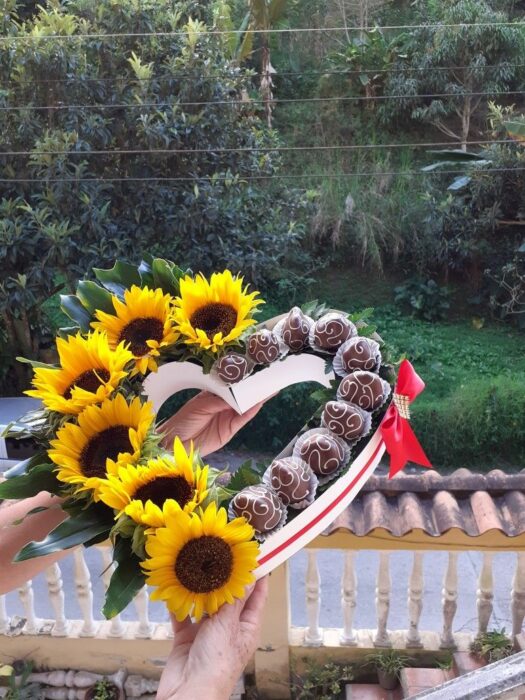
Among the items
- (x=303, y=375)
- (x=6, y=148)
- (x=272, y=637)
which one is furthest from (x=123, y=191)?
(x=303, y=375)

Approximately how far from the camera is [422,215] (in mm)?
7039

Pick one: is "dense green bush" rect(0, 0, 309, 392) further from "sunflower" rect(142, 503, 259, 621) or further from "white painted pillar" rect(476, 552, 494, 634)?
"sunflower" rect(142, 503, 259, 621)

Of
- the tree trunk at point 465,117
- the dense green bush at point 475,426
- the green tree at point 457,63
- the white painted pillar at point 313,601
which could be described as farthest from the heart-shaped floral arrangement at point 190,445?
the tree trunk at point 465,117

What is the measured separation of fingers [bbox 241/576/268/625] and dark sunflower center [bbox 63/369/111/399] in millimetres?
378

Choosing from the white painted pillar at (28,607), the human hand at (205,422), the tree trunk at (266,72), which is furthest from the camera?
the tree trunk at (266,72)

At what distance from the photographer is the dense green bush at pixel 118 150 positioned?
399cm

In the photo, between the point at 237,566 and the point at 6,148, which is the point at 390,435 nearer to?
the point at 237,566

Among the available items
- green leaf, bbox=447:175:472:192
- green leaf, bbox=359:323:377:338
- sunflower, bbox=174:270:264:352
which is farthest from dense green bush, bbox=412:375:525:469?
sunflower, bbox=174:270:264:352

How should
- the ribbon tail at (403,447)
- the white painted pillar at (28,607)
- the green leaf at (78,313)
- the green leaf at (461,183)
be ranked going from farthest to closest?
the green leaf at (461,183) < the white painted pillar at (28,607) < the green leaf at (78,313) < the ribbon tail at (403,447)

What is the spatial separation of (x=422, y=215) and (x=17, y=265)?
4495mm

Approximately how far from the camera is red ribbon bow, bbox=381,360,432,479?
1013mm

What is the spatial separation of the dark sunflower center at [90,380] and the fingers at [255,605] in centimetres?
38

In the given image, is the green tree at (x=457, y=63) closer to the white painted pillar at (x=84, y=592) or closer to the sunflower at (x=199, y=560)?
the white painted pillar at (x=84, y=592)

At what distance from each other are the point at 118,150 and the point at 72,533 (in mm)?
3685
